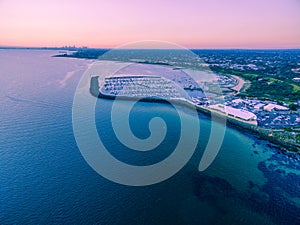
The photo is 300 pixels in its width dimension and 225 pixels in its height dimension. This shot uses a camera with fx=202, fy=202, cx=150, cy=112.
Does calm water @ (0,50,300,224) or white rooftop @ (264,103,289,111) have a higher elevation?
white rooftop @ (264,103,289,111)

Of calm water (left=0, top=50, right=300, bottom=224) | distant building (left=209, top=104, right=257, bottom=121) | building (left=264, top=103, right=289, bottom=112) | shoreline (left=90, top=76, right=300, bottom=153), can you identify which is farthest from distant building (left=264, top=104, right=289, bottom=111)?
calm water (left=0, top=50, right=300, bottom=224)

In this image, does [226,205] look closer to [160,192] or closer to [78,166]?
[160,192]

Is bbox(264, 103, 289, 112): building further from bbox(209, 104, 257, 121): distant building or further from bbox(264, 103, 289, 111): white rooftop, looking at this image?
bbox(209, 104, 257, 121): distant building

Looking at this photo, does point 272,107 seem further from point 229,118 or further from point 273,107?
point 229,118

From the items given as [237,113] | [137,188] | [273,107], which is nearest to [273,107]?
[273,107]

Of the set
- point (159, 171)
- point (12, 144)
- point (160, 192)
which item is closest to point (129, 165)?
point (159, 171)

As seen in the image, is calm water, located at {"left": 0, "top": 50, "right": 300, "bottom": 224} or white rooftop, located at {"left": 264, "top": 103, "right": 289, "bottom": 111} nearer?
calm water, located at {"left": 0, "top": 50, "right": 300, "bottom": 224}

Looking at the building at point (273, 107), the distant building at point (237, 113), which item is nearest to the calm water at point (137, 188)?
the distant building at point (237, 113)

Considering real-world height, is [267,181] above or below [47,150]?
below
